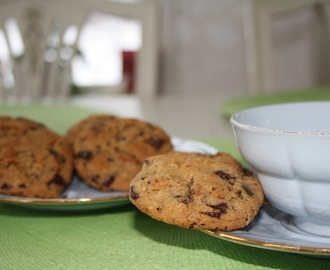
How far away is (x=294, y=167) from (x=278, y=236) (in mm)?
70

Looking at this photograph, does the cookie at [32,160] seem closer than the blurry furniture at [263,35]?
Yes

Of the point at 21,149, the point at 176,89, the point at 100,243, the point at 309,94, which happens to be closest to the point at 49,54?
the point at 309,94

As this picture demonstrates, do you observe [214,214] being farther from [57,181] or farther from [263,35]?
[263,35]

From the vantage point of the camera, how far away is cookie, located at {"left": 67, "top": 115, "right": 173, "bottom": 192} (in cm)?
63

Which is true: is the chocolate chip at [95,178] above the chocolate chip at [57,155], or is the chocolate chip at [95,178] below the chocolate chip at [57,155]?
below

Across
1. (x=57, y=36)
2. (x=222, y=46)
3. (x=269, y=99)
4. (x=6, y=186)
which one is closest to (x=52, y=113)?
(x=269, y=99)

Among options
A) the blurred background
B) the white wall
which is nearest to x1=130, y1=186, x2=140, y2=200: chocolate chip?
the blurred background

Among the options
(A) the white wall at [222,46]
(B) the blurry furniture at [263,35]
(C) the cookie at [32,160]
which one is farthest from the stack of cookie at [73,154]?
(A) the white wall at [222,46]

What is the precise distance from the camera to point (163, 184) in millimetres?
468

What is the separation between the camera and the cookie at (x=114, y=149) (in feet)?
2.08

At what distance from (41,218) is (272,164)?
0.28 meters

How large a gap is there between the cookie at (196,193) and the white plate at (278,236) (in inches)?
0.6

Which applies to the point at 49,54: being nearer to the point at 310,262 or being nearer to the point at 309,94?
the point at 309,94

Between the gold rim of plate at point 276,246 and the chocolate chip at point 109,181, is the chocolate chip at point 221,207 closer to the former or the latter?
the gold rim of plate at point 276,246
